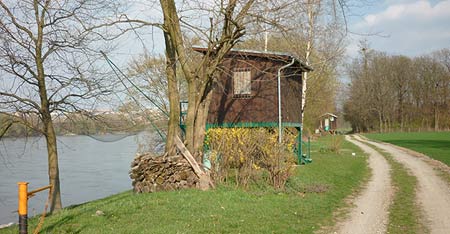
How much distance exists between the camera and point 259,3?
503 inches

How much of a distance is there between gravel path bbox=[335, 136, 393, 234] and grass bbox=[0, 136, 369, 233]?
41 cm

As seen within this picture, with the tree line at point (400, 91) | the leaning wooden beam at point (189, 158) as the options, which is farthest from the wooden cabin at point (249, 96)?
the tree line at point (400, 91)

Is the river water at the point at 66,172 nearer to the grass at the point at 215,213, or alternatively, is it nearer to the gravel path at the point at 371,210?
the grass at the point at 215,213

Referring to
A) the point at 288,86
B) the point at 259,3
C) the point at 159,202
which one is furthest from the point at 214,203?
the point at 288,86

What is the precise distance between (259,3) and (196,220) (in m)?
6.70

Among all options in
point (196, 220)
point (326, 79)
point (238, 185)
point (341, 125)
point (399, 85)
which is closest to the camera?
point (196, 220)

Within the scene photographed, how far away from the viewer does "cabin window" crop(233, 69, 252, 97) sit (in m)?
21.0

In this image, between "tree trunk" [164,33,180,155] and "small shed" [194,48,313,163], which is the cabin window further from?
"tree trunk" [164,33,180,155]

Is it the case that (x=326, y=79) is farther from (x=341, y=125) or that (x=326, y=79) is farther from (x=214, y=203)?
(x=341, y=125)

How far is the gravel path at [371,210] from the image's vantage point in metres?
8.40

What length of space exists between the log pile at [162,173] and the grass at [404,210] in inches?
213

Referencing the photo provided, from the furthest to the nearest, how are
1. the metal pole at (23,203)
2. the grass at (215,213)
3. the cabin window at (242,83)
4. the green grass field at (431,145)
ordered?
the green grass field at (431,145) < the cabin window at (242,83) < the grass at (215,213) < the metal pole at (23,203)

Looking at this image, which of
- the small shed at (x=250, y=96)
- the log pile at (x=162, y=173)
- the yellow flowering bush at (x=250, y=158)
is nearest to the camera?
the yellow flowering bush at (x=250, y=158)

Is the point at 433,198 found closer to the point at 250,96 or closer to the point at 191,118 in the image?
the point at 191,118
